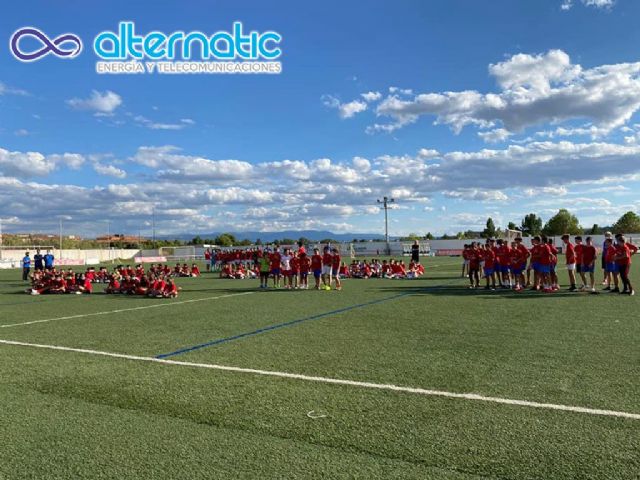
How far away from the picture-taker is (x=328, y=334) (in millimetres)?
8883

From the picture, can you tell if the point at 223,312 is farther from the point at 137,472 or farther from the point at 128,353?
the point at 137,472

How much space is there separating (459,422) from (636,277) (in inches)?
744

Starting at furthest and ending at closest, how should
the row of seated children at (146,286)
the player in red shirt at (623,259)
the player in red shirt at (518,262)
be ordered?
the row of seated children at (146,286), the player in red shirt at (518,262), the player in red shirt at (623,259)

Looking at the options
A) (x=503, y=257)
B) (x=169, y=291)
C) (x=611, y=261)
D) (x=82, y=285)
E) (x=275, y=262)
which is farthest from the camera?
(x=275, y=262)

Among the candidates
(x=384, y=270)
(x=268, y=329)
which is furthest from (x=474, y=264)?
(x=268, y=329)

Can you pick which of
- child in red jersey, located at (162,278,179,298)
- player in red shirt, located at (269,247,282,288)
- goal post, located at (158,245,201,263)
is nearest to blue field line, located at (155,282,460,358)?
player in red shirt, located at (269,247,282,288)

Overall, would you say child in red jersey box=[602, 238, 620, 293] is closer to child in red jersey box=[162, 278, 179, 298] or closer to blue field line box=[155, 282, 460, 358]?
blue field line box=[155, 282, 460, 358]

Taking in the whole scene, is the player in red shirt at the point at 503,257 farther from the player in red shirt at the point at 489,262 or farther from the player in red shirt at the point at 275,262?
the player in red shirt at the point at 275,262

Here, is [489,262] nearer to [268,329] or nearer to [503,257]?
[503,257]

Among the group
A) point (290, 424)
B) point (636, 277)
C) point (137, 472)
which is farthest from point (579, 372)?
point (636, 277)

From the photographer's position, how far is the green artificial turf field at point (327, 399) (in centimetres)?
371

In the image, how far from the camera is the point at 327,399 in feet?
16.9

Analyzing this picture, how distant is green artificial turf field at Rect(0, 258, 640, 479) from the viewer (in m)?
3.71

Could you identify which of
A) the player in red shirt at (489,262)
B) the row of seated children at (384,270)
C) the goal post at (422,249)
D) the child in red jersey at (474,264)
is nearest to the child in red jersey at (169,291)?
the child in red jersey at (474,264)
